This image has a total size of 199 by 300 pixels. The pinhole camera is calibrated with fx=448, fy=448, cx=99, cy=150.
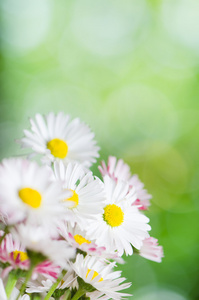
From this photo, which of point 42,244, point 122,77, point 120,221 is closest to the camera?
point 42,244

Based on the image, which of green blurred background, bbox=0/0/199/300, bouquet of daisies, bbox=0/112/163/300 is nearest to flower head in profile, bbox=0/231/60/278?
bouquet of daisies, bbox=0/112/163/300

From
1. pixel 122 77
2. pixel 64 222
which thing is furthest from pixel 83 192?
pixel 122 77

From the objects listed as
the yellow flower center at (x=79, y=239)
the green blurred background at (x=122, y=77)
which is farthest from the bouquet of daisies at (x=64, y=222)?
the green blurred background at (x=122, y=77)

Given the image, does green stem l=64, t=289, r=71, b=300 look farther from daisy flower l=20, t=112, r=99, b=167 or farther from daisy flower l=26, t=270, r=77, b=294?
daisy flower l=20, t=112, r=99, b=167

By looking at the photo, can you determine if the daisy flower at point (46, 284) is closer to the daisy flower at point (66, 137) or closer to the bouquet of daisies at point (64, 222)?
the bouquet of daisies at point (64, 222)

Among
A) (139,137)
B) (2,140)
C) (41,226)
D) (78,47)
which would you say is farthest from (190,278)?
(41,226)

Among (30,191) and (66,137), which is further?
(66,137)

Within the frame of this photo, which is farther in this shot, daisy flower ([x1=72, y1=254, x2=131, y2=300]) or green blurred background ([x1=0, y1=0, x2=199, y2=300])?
green blurred background ([x1=0, y1=0, x2=199, y2=300])

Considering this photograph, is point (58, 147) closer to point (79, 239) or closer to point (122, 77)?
point (79, 239)
